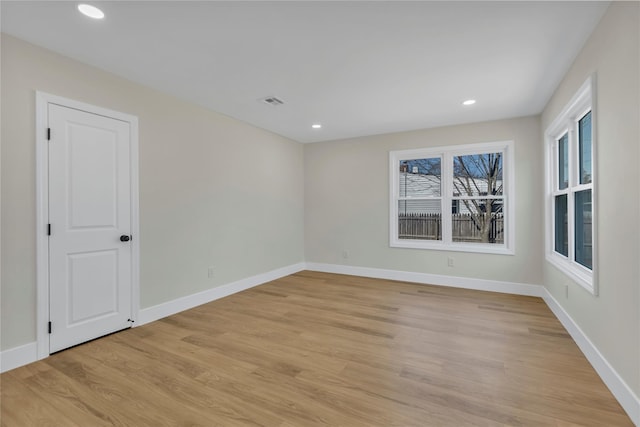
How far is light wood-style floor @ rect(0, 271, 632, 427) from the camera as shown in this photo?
1721 mm

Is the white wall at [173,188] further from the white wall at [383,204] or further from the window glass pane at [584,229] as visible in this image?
the window glass pane at [584,229]

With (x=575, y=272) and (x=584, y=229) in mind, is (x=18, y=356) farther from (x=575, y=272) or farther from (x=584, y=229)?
(x=584, y=229)

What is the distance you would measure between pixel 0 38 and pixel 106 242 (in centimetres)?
175

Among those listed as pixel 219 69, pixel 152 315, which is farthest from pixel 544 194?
pixel 152 315

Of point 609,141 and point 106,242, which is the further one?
point 106,242

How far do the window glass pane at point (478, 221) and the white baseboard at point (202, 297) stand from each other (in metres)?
3.06

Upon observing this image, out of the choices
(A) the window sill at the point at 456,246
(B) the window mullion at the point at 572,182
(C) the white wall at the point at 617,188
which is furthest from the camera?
(A) the window sill at the point at 456,246

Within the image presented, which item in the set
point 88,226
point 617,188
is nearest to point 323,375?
point 617,188

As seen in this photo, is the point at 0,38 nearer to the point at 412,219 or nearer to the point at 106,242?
the point at 106,242

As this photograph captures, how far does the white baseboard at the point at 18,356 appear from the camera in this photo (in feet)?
7.15

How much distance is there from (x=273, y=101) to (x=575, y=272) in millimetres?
3642

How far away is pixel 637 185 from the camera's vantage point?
5.34 ft

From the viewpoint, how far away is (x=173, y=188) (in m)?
3.45

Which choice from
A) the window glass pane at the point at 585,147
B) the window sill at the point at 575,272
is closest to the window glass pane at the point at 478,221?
the window sill at the point at 575,272
